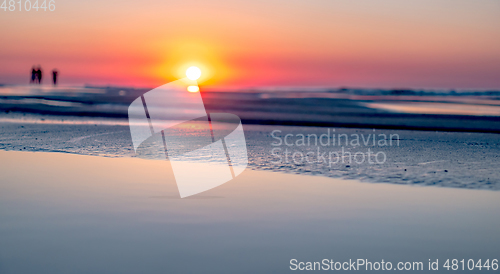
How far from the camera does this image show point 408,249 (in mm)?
Answer: 2756

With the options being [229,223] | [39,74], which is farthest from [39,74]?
[229,223]

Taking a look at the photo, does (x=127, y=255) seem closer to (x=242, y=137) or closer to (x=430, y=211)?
(x=430, y=211)

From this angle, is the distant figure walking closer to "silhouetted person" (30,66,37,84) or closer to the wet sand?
"silhouetted person" (30,66,37,84)

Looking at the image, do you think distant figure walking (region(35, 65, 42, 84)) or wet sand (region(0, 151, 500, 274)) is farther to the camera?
distant figure walking (region(35, 65, 42, 84))

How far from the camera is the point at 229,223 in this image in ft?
10.5

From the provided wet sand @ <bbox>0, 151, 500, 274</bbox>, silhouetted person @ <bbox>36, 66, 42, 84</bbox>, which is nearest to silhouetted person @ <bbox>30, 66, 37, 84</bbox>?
silhouetted person @ <bbox>36, 66, 42, 84</bbox>

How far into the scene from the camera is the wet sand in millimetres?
2578

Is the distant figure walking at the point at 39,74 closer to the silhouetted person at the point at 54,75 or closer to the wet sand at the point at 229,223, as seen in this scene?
the silhouetted person at the point at 54,75

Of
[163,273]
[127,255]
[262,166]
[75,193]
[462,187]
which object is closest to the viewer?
[163,273]

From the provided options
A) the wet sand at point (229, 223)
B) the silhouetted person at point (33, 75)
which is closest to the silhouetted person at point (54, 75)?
the silhouetted person at point (33, 75)

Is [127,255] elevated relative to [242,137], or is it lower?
lower

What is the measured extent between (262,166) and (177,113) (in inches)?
355

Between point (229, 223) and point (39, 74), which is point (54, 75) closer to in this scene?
point (39, 74)

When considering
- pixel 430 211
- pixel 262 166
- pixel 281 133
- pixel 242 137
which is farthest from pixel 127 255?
pixel 281 133
